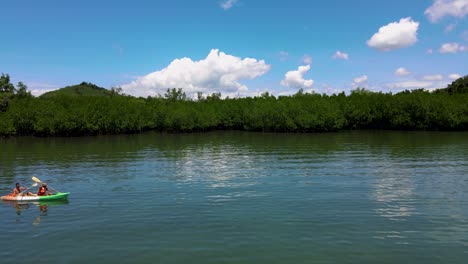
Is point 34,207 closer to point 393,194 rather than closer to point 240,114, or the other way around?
point 393,194

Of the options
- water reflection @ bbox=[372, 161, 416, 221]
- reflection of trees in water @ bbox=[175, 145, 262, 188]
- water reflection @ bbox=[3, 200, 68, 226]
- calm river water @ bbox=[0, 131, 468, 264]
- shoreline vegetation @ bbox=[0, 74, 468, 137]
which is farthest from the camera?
shoreline vegetation @ bbox=[0, 74, 468, 137]

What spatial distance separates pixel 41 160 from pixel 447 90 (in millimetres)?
136623

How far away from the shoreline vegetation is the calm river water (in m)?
78.6

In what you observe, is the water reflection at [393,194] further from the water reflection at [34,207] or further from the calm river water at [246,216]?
the water reflection at [34,207]

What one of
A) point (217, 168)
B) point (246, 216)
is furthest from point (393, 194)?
point (217, 168)

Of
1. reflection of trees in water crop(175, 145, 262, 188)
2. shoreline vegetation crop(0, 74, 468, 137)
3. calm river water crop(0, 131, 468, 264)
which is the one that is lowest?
calm river water crop(0, 131, 468, 264)

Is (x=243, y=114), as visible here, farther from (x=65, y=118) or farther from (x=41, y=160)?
(x=41, y=160)

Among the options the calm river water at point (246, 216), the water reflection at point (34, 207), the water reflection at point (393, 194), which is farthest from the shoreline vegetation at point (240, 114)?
the water reflection at point (34, 207)

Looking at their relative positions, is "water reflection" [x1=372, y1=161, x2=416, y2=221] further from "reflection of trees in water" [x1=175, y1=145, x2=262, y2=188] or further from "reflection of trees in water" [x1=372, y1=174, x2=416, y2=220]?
"reflection of trees in water" [x1=175, y1=145, x2=262, y2=188]

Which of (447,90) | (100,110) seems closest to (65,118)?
(100,110)

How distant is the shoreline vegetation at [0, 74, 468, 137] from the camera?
116m

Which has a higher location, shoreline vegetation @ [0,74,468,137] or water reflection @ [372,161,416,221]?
shoreline vegetation @ [0,74,468,137]

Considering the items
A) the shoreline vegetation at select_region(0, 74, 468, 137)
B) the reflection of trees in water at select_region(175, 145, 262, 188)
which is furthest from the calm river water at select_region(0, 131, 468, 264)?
the shoreline vegetation at select_region(0, 74, 468, 137)

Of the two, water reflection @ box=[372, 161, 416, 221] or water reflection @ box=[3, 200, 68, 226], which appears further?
water reflection @ box=[3, 200, 68, 226]
